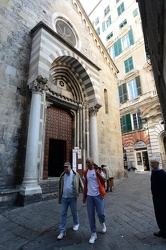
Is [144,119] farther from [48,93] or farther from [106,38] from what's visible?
[106,38]

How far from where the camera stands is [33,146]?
5.16 meters

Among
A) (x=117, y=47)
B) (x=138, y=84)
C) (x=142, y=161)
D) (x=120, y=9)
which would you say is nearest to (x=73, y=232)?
(x=142, y=161)

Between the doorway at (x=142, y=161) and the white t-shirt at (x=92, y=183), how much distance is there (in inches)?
621

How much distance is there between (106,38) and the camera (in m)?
24.9

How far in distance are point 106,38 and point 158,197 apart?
27535mm

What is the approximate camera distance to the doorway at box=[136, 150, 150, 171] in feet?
54.8

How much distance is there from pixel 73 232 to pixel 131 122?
673 inches

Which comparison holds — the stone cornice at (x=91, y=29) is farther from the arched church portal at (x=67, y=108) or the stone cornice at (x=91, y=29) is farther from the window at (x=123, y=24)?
the window at (x=123, y=24)

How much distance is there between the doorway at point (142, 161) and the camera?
16.7m

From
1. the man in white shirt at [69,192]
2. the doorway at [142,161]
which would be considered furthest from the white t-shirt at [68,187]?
the doorway at [142,161]

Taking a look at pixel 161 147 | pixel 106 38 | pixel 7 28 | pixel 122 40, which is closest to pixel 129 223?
pixel 7 28

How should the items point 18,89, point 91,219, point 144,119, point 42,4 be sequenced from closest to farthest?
1. point 91,219
2. point 18,89
3. point 42,4
4. point 144,119

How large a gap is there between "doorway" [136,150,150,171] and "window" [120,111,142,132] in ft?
10.1

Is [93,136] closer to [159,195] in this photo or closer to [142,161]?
[159,195]
